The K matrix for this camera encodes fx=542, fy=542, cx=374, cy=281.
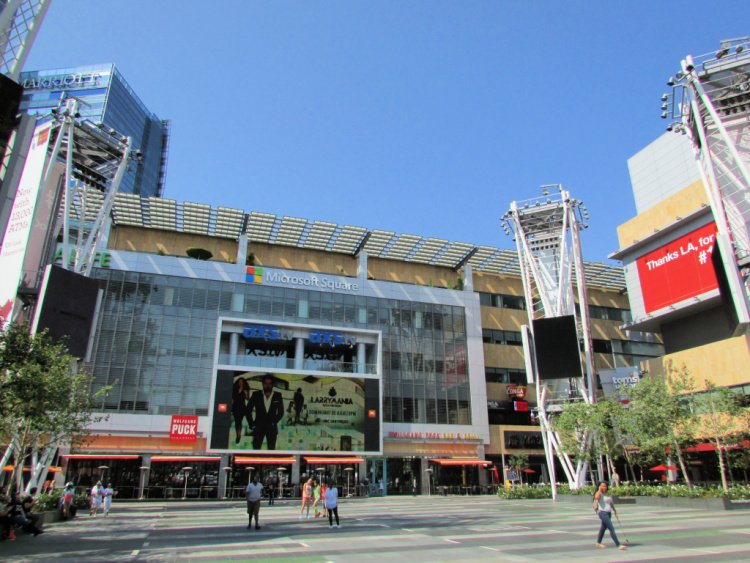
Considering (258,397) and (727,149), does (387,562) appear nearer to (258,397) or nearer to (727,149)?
(727,149)

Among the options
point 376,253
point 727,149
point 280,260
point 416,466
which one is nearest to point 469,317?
point 376,253

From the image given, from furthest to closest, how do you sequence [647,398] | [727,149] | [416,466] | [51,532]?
[416,466], [647,398], [727,149], [51,532]

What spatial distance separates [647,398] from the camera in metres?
34.3

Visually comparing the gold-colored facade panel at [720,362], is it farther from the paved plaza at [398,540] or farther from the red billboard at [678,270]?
the paved plaza at [398,540]

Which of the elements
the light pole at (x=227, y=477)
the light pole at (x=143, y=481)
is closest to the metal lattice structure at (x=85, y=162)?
the light pole at (x=143, y=481)

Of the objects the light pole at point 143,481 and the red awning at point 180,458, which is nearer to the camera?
the light pole at point 143,481

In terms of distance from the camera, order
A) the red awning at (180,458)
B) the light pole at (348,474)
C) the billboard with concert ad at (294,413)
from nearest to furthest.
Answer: the red awning at (180,458), the billboard with concert ad at (294,413), the light pole at (348,474)

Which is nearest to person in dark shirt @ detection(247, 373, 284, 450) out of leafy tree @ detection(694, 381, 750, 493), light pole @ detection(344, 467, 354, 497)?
light pole @ detection(344, 467, 354, 497)

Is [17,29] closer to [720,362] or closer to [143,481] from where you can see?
[143,481]

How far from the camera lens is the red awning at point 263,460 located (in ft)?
144

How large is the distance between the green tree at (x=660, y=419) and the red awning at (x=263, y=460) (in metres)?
26.0

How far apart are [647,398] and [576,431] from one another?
20.3 ft

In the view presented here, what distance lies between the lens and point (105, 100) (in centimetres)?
13112

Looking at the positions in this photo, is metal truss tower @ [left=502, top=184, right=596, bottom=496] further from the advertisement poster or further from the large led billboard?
the advertisement poster
